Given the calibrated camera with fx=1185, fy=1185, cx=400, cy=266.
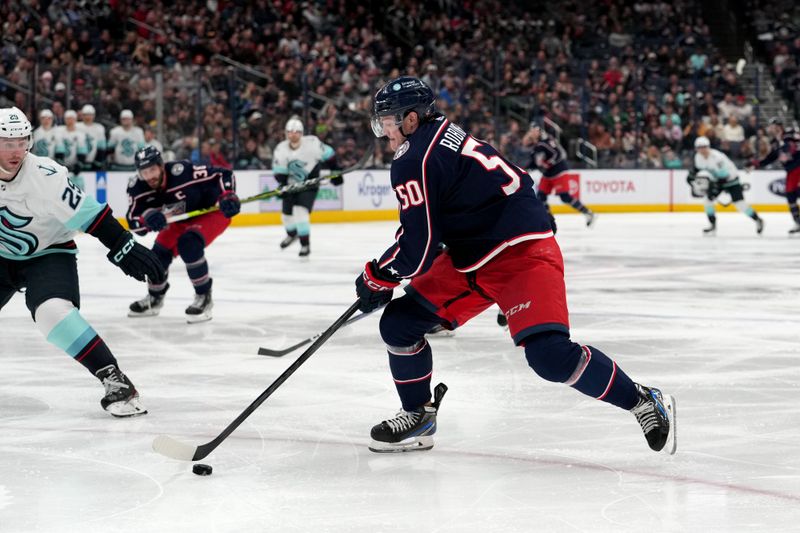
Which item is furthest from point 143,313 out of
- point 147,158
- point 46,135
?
point 46,135

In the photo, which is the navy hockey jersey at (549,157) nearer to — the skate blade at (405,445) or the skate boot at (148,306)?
the skate boot at (148,306)

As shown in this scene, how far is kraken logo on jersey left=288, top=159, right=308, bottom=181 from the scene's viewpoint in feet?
34.9

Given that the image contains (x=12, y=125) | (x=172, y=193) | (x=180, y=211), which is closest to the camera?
(x=12, y=125)

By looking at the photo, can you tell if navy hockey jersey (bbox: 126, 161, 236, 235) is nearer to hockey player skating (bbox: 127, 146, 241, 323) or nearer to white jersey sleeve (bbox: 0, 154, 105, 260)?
hockey player skating (bbox: 127, 146, 241, 323)

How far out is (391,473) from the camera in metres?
3.12

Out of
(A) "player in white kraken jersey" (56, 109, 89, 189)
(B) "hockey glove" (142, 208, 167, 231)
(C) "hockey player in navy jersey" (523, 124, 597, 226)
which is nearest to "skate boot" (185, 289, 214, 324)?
(B) "hockey glove" (142, 208, 167, 231)

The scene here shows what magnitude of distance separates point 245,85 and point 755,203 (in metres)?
7.45

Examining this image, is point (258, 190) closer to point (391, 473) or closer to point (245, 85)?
point (245, 85)

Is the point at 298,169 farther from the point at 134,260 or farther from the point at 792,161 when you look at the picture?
the point at 134,260

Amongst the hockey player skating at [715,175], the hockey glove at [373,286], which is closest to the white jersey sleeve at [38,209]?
the hockey glove at [373,286]

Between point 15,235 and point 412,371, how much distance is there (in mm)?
1399

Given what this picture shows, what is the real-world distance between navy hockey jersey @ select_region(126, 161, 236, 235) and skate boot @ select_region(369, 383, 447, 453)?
3270 mm

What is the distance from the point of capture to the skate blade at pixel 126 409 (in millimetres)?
3844

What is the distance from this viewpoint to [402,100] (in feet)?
10.3
